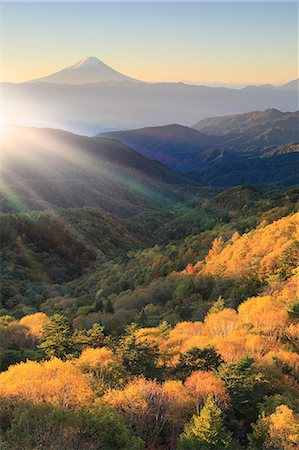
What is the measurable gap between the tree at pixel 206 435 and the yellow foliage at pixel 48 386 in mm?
7485

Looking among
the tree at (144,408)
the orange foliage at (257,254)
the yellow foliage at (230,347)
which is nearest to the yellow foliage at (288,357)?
the yellow foliage at (230,347)

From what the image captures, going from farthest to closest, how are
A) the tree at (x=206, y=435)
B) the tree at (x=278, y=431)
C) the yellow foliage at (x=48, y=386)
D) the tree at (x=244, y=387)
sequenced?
the tree at (x=244, y=387) < the yellow foliage at (x=48, y=386) < the tree at (x=278, y=431) < the tree at (x=206, y=435)

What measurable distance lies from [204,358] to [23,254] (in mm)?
84951

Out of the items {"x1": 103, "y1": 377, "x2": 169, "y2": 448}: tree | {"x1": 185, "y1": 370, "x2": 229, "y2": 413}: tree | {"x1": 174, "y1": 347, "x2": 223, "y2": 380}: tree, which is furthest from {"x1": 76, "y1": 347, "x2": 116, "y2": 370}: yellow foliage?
{"x1": 185, "y1": 370, "x2": 229, "y2": 413}: tree

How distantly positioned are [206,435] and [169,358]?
14242 millimetres

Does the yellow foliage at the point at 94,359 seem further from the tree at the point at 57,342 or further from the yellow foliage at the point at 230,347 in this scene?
the yellow foliage at the point at 230,347

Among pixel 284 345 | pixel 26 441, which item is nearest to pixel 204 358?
pixel 284 345

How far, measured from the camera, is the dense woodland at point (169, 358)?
89.1 ft

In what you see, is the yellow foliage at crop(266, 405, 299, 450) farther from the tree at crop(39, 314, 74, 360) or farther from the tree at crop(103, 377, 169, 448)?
the tree at crop(39, 314, 74, 360)

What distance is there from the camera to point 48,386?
3033cm

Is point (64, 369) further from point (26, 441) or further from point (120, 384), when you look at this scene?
point (26, 441)

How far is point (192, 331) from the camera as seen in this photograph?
161 feet

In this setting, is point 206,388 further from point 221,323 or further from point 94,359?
point 221,323

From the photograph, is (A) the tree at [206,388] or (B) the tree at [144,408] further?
(A) the tree at [206,388]
